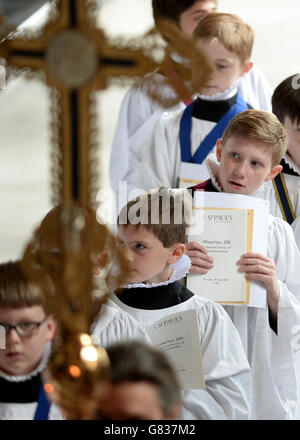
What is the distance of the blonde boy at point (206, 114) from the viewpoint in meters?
2.74

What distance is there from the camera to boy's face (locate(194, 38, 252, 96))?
2.74 meters

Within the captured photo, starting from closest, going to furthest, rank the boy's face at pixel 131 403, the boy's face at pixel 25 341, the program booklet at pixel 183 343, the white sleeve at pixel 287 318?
1. the boy's face at pixel 131 403
2. the boy's face at pixel 25 341
3. the program booklet at pixel 183 343
4. the white sleeve at pixel 287 318

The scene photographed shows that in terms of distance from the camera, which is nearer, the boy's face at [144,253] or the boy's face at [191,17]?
the boy's face at [144,253]

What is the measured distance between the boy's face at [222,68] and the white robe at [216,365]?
85 centimetres

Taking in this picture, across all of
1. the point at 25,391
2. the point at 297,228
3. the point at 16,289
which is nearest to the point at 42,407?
the point at 25,391

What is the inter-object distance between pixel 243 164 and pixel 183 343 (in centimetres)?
61

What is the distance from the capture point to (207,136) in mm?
2889

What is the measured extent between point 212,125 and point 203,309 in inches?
36.9

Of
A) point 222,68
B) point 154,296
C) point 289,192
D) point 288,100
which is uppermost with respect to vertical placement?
point 222,68

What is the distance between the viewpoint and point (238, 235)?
2.22 meters

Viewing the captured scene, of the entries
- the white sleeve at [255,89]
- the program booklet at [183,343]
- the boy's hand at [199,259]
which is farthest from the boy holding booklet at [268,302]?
the white sleeve at [255,89]

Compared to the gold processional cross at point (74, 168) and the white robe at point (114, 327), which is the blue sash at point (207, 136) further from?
the gold processional cross at point (74, 168)

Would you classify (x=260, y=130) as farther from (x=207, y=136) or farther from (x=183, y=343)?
(x=183, y=343)

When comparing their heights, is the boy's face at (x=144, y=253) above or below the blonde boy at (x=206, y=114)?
below
